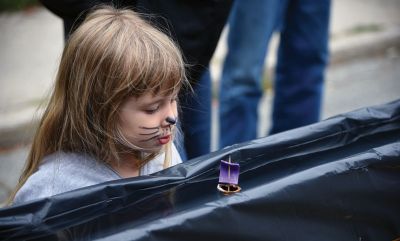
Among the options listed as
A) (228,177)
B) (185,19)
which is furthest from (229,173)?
(185,19)

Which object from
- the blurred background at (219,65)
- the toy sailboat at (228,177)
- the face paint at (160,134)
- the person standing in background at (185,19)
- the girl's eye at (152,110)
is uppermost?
the person standing in background at (185,19)

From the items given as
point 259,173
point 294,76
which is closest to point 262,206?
point 259,173

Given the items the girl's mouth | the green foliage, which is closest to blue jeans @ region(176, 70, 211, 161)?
the girl's mouth

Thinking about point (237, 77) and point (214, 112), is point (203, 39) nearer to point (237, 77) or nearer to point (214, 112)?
point (237, 77)

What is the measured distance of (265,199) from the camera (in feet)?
4.24

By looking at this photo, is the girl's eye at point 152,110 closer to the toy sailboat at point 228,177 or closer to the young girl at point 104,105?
the young girl at point 104,105

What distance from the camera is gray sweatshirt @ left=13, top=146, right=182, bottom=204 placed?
4.84 feet

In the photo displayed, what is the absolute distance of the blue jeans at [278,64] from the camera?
271 cm

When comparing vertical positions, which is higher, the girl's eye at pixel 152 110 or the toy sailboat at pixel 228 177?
the girl's eye at pixel 152 110

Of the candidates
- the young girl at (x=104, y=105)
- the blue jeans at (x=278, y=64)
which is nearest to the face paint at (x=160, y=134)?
the young girl at (x=104, y=105)

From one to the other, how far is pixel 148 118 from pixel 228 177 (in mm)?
261

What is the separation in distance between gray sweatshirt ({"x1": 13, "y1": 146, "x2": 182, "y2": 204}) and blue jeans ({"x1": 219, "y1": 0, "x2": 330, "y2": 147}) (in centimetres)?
130

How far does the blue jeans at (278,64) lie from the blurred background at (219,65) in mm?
507

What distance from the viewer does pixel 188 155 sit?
249 centimetres
